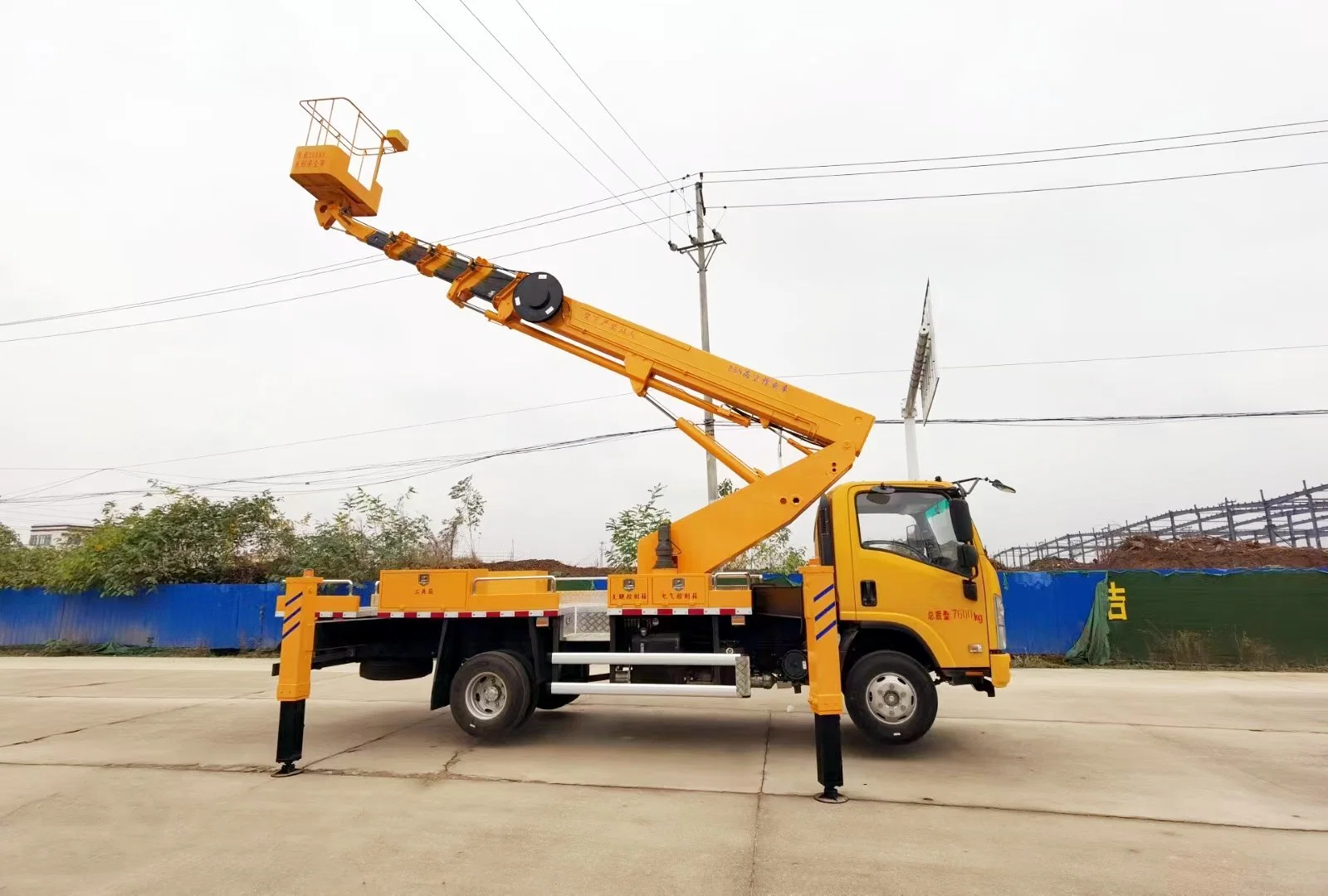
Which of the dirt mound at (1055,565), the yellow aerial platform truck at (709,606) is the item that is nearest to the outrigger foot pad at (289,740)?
the yellow aerial platform truck at (709,606)

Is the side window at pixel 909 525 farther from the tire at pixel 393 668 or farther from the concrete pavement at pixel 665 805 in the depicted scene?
the tire at pixel 393 668

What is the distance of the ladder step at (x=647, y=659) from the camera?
6832 millimetres

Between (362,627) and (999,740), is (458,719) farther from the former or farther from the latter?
(999,740)

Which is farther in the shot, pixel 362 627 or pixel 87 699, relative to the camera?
pixel 87 699

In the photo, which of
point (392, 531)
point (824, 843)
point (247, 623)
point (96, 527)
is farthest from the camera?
point (392, 531)

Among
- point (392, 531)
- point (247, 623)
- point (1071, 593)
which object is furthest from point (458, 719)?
point (392, 531)

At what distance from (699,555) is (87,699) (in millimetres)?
9672

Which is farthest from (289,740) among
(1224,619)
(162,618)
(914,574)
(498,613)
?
(162,618)

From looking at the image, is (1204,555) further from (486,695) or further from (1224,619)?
(486,695)

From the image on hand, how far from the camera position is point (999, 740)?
24.5 ft

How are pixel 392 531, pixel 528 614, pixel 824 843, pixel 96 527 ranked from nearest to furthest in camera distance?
pixel 824 843 < pixel 528 614 < pixel 96 527 < pixel 392 531

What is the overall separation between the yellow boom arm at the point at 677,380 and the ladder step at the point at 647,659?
1.03 m

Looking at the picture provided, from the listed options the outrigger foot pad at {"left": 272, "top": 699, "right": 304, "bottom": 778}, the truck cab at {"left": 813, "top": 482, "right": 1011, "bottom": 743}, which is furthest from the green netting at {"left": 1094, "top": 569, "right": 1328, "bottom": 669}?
the outrigger foot pad at {"left": 272, "top": 699, "right": 304, "bottom": 778}

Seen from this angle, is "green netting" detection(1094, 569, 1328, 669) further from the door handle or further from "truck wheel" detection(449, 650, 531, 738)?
"truck wheel" detection(449, 650, 531, 738)
